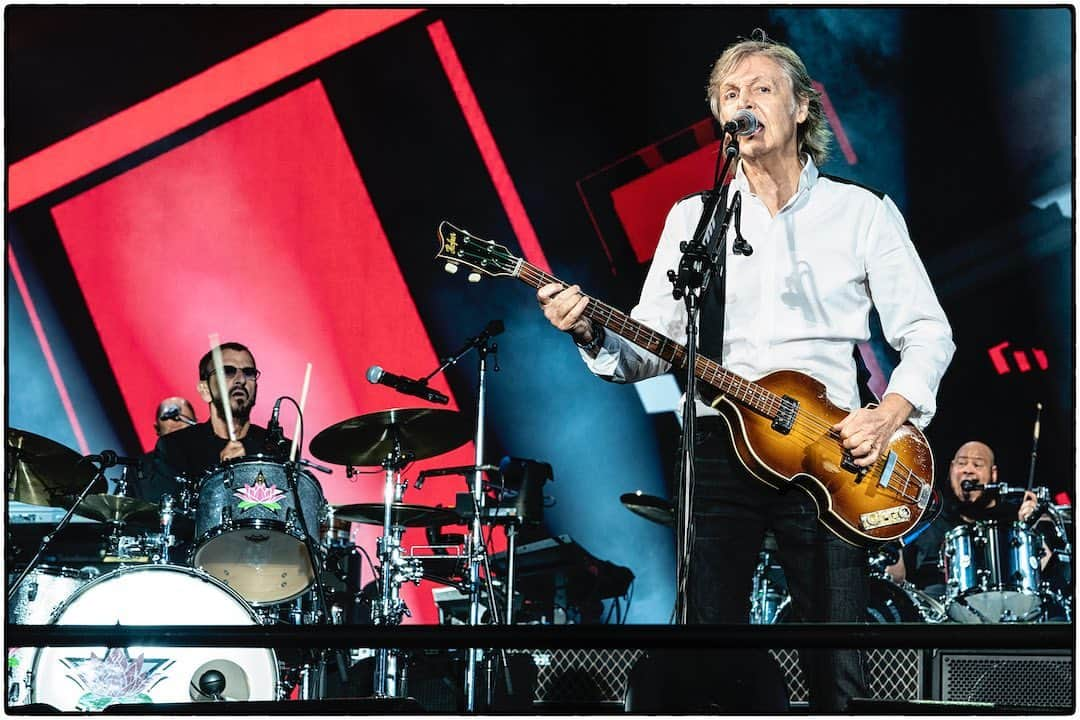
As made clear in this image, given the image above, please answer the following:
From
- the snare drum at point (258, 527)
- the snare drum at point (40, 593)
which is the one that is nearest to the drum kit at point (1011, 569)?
the snare drum at point (258, 527)

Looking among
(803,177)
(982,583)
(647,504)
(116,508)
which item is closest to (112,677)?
(116,508)

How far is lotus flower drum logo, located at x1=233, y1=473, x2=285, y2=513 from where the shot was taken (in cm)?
497

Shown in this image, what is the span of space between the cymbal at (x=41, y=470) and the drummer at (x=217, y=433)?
0.45 meters

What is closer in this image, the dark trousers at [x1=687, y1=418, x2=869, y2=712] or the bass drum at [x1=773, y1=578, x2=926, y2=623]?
the dark trousers at [x1=687, y1=418, x2=869, y2=712]

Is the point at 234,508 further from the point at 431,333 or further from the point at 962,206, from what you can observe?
the point at 962,206

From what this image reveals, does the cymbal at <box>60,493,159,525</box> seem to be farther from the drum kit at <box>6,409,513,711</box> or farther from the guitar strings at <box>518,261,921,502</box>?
the guitar strings at <box>518,261,921,502</box>

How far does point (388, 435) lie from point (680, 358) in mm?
2090

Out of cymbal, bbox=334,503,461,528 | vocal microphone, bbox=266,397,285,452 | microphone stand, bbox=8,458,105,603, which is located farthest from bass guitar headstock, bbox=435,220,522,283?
microphone stand, bbox=8,458,105,603

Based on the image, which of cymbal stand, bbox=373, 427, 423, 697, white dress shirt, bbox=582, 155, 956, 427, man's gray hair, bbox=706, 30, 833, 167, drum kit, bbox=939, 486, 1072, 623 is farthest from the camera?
drum kit, bbox=939, 486, 1072, 623

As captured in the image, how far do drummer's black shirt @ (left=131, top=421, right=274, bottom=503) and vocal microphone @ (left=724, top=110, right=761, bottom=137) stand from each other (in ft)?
10.6

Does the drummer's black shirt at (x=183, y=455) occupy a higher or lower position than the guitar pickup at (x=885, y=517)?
higher

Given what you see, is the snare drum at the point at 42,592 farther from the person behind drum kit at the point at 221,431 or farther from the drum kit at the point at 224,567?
the person behind drum kit at the point at 221,431

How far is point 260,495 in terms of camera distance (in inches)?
196

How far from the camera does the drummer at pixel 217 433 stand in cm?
573
